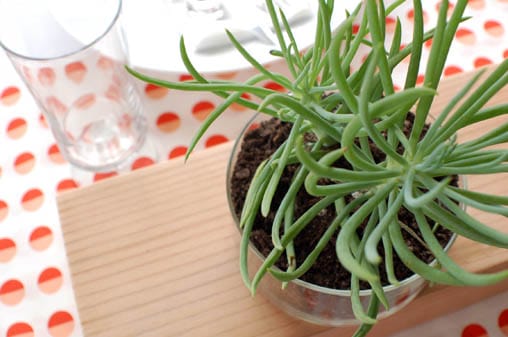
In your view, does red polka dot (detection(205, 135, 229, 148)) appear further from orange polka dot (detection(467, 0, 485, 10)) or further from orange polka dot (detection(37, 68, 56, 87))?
orange polka dot (detection(467, 0, 485, 10))

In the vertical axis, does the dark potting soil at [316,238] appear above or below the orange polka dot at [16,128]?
above

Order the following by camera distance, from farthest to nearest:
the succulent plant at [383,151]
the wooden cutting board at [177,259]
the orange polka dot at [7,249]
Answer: the orange polka dot at [7,249]
the wooden cutting board at [177,259]
the succulent plant at [383,151]

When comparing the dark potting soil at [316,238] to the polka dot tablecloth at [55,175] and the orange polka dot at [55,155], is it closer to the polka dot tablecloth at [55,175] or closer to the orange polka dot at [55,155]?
the polka dot tablecloth at [55,175]

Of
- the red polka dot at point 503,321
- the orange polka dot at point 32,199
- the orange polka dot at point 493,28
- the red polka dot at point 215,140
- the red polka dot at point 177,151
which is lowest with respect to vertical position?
the red polka dot at point 503,321

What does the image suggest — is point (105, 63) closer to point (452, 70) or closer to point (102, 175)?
point (102, 175)

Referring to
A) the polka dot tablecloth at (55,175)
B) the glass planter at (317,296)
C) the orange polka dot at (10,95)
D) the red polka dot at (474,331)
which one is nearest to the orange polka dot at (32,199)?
the polka dot tablecloth at (55,175)

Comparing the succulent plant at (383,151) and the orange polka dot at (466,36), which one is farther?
the orange polka dot at (466,36)

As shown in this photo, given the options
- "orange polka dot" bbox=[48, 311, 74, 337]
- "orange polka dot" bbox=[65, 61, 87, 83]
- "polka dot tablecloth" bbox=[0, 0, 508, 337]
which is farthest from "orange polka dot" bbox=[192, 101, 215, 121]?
"orange polka dot" bbox=[48, 311, 74, 337]
